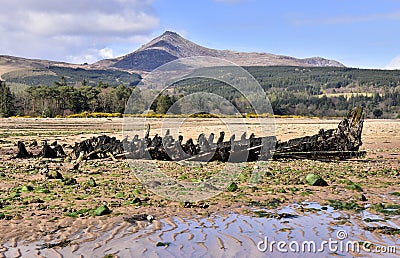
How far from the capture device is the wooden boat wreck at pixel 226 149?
63.4 feet

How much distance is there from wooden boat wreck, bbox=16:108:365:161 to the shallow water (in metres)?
8.98

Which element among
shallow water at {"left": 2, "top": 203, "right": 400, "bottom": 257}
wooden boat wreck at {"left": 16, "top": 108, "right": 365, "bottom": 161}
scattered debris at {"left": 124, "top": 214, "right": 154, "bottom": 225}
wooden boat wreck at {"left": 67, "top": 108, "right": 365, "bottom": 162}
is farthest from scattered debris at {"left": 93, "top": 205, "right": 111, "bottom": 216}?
wooden boat wreck at {"left": 67, "top": 108, "right": 365, "bottom": 162}

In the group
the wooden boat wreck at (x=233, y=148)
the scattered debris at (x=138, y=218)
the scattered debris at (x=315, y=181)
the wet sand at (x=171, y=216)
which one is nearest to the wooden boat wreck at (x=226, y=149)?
the wooden boat wreck at (x=233, y=148)

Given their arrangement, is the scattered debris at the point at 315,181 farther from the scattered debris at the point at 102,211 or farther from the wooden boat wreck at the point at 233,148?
the scattered debris at the point at 102,211

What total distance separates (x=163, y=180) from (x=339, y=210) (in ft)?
18.5

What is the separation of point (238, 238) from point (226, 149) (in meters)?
10.5

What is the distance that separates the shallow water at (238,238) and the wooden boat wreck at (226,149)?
29.5 feet

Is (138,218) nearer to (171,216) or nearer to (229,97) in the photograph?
(171,216)

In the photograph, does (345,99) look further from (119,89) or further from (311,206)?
(311,206)

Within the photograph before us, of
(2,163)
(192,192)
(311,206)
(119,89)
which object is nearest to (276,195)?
(311,206)

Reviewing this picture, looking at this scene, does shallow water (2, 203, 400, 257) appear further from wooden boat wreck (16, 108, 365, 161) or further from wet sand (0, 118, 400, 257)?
wooden boat wreck (16, 108, 365, 161)

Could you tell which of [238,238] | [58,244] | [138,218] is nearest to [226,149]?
[138,218]

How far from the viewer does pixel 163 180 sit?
573 inches

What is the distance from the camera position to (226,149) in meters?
19.0
